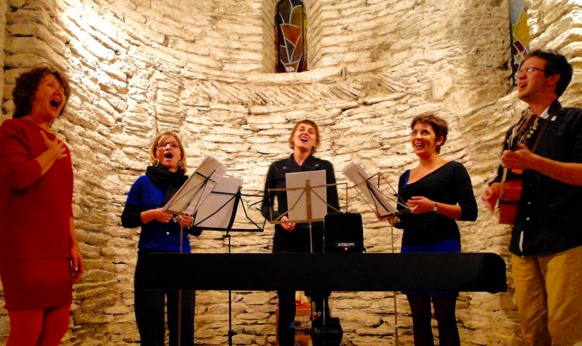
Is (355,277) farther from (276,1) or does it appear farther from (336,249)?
(276,1)

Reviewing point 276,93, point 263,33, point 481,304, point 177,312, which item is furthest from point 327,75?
point 177,312

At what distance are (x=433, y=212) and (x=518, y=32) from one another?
2.49m

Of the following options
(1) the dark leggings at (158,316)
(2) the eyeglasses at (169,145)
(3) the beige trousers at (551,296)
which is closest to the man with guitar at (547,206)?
(3) the beige trousers at (551,296)

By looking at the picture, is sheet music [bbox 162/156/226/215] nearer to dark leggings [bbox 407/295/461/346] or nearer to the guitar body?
dark leggings [bbox 407/295/461/346]

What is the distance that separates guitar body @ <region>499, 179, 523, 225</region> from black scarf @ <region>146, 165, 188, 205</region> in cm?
196

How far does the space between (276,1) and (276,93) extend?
4.88 ft

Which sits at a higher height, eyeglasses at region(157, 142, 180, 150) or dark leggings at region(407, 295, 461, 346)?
eyeglasses at region(157, 142, 180, 150)

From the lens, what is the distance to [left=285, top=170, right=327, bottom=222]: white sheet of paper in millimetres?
2547

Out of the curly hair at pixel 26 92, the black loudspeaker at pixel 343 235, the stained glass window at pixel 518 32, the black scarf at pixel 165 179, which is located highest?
the stained glass window at pixel 518 32

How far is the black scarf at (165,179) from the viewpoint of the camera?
3.05 metres

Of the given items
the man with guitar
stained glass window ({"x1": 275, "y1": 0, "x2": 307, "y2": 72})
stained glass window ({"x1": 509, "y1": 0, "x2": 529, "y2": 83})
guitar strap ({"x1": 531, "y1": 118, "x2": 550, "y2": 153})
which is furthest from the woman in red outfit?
stained glass window ({"x1": 509, "y1": 0, "x2": 529, "y2": 83})

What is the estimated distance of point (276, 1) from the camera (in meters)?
5.77

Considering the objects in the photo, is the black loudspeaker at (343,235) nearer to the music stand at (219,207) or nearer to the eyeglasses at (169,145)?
the music stand at (219,207)

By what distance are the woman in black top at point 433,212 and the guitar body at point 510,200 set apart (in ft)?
1.06
